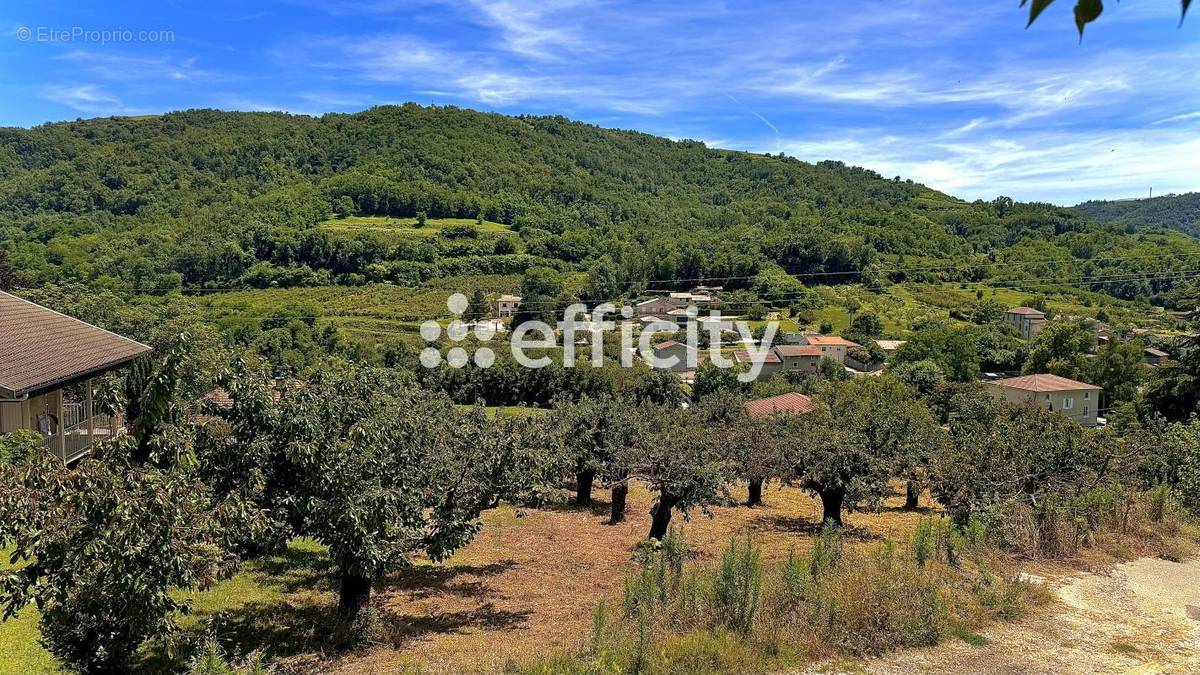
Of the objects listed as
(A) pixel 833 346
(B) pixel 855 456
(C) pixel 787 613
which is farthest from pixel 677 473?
(A) pixel 833 346

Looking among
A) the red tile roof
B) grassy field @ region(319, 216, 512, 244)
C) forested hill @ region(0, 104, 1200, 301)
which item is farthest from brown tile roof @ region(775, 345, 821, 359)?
grassy field @ region(319, 216, 512, 244)

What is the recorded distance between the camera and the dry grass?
8516mm

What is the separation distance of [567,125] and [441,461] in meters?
161

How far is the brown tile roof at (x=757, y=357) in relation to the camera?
57375mm

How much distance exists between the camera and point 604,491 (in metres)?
23.4

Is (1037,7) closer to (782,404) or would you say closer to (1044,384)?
(782,404)

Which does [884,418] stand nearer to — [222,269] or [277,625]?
[277,625]

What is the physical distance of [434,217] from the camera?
10700 centimetres

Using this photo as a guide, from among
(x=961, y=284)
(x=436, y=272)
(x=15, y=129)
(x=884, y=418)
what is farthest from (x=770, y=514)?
(x=15, y=129)

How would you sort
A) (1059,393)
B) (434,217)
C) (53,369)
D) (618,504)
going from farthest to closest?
(434,217) → (1059,393) → (618,504) → (53,369)

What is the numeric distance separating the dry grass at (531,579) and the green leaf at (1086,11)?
21.6 feet

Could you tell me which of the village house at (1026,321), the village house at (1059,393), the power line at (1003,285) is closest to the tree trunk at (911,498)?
the village house at (1059,393)

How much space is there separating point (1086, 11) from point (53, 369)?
1695cm

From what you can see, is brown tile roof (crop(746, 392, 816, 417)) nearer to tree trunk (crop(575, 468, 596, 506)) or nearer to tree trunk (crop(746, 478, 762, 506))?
tree trunk (crop(746, 478, 762, 506))
